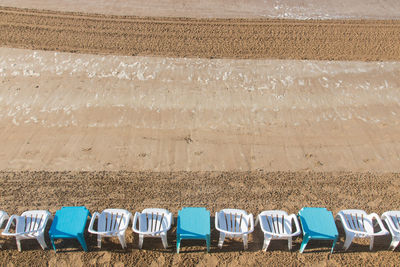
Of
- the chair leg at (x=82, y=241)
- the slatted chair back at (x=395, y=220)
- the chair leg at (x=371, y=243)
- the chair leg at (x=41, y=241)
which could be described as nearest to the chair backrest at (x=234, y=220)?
the chair leg at (x=371, y=243)

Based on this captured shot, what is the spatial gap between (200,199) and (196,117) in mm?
3492

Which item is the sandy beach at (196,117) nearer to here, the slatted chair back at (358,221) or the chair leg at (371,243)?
the chair leg at (371,243)

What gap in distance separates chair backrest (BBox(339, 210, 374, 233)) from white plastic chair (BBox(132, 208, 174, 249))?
164 inches

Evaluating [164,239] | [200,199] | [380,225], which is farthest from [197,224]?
[380,225]

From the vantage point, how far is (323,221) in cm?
757

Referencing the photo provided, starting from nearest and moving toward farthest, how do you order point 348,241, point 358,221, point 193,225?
1. point 193,225
2. point 348,241
3. point 358,221

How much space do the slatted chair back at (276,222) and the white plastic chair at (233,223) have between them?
338mm

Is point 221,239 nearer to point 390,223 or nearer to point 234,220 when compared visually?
point 234,220

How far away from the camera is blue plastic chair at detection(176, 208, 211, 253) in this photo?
725 cm

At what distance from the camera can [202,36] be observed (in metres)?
15.5

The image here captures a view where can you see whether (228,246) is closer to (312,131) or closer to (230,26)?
(312,131)

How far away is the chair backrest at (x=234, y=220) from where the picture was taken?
7.53 m

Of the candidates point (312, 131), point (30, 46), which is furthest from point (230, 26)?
point (30, 46)

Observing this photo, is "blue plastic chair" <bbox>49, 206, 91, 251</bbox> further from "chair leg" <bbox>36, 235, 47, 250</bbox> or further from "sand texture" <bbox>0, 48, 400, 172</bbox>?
"sand texture" <bbox>0, 48, 400, 172</bbox>
